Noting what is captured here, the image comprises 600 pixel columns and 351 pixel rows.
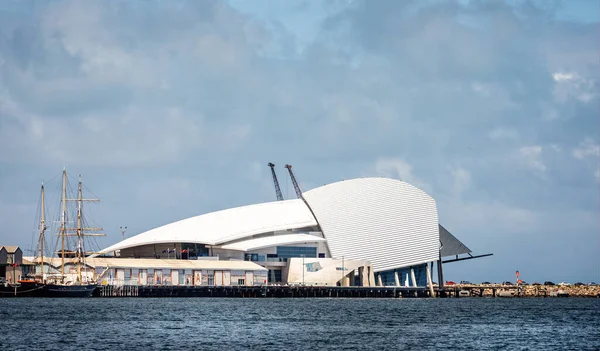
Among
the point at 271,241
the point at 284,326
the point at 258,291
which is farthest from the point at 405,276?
the point at 284,326

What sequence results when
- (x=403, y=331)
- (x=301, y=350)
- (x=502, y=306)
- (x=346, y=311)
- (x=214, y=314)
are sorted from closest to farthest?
(x=301, y=350) → (x=403, y=331) → (x=214, y=314) → (x=346, y=311) → (x=502, y=306)

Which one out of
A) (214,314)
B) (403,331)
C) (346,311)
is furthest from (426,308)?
(403,331)

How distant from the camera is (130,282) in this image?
12619cm

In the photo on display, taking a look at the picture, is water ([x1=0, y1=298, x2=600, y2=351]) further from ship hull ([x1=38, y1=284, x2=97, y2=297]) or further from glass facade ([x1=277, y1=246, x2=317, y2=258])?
glass facade ([x1=277, y1=246, x2=317, y2=258])

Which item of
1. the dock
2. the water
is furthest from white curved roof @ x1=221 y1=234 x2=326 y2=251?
the water

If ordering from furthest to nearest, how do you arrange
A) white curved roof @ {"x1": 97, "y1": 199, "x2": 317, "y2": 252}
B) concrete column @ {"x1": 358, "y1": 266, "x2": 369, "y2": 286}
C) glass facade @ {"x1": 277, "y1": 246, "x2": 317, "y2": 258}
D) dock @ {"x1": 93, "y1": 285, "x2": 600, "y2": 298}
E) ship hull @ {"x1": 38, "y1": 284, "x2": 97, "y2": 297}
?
white curved roof @ {"x1": 97, "y1": 199, "x2": 317, "y2": 252} → glass facade @ {"x1": 277, "y1": 246, "x2": 317, "y2": 258} → concrete column @ {"x1": 358, "y1": 266, "x2": 369, "y2": 286} → dock @ {"x1": 93, "y1": 285, "x2": 600, "y2": 298} → ship hull @ {"x1": 38, "y1": 284, "x2": 97, "y2": 297}

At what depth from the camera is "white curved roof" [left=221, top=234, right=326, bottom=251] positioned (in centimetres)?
13662

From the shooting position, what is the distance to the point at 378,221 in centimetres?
14125

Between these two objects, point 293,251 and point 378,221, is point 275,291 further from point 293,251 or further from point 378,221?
point 378,221

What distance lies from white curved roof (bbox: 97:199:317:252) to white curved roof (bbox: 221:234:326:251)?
0.94 meters

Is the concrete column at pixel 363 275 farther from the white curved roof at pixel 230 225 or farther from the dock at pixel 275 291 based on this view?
the white curved roof at pixel 230 225

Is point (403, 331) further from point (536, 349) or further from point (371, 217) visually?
point (371, 217)

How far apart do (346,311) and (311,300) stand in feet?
77.3

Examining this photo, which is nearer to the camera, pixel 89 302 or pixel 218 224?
pixel 89 302
